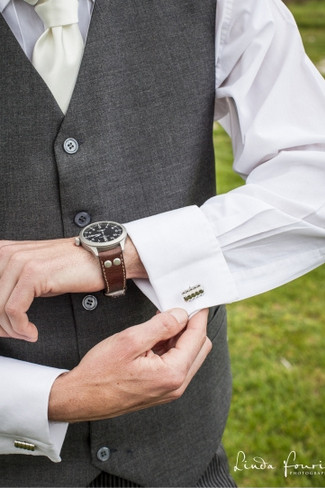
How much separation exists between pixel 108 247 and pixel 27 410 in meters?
0.43

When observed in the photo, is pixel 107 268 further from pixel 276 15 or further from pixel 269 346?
pixel 269 346

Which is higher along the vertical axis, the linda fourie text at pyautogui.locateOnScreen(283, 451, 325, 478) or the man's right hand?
the man's right hand

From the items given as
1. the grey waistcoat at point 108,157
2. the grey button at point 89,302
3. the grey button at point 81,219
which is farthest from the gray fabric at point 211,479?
the grey button at point 81,219

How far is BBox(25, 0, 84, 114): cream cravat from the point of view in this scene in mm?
1396

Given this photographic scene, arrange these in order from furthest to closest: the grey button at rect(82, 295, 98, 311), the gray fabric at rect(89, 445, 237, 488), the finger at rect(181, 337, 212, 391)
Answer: the gray fabric at rect(89, 445, 237, 488) < the grey button at rect(82, 295, 98, 311) < the finger at rect(181, 337, 212, 391)

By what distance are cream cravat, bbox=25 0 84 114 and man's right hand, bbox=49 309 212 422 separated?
58cm

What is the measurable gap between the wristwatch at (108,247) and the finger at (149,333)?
118 mm

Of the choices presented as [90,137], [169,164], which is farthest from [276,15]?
[90,137]

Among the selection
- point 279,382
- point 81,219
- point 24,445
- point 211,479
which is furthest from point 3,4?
point 279,382

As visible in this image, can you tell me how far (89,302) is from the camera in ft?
4.77

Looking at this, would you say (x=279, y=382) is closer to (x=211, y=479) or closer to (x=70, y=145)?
(x=211, y=479)

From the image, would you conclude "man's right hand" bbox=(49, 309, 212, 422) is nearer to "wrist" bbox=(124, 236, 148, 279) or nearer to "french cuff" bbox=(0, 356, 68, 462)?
"french cuff" bbox=(0, 356, 68, 462)

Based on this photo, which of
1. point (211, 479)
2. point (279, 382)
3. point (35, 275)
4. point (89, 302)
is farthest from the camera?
point (279, 382)
